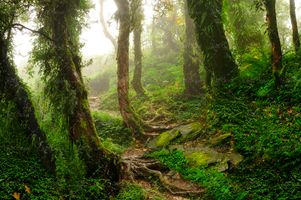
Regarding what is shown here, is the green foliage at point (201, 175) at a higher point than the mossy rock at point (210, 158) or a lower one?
lower

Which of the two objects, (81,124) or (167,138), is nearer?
(81,124)

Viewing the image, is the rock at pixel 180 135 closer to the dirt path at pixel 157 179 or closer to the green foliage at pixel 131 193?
the dirt path at pixel 157 179

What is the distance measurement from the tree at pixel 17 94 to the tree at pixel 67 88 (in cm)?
97

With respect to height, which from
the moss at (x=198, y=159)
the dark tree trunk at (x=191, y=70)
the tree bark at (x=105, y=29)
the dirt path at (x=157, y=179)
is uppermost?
the tree bark at (x=105, y=29)

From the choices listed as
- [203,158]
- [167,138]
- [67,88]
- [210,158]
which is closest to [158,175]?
[203,158]

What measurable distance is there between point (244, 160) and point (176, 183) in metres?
1.65

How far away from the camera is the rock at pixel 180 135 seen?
996 centimetres

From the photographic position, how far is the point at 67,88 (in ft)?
24.3

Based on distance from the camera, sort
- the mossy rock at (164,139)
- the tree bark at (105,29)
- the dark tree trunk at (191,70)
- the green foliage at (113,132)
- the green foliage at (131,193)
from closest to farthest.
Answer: the green foliage at (131,193) → the mossy rock at (164,139) → the green foliage at (113,132) → the dark tree trunk at (191,70) → the tree bark at (105,29)

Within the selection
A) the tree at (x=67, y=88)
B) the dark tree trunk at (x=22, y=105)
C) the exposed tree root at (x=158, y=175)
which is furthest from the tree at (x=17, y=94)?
the exposed tree root at (x=158, y=175)

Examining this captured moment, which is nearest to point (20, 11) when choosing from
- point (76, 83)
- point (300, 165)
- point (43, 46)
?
point (43, 46)

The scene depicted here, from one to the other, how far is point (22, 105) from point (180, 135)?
5292 millimetres

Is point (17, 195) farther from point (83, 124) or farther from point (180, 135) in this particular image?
point (180, 135)

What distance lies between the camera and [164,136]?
1080 centimetres
